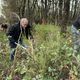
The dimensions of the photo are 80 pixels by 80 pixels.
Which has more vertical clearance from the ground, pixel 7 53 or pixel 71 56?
pixel 71 56

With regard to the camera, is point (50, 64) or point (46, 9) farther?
point (46, 9)

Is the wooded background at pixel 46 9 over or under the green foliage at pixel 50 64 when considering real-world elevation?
under

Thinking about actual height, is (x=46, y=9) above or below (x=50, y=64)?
below

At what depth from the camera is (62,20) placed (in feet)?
65.7

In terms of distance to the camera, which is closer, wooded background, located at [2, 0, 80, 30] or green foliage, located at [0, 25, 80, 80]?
green foliage, located at [0, 25, 80, 80]

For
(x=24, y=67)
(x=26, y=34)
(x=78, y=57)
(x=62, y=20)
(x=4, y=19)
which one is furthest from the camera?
(x=4, y=19)

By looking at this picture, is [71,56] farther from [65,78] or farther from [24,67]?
[24,67]

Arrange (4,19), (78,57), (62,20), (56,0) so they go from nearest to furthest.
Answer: (78,57) < (62,20) < (56,0) < (4,19)

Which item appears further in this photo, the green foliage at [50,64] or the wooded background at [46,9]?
the wooded background at [46,9]

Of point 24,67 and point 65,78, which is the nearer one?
Answer: point 65,78

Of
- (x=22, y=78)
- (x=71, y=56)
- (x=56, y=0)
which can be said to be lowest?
(x=56, y=0)

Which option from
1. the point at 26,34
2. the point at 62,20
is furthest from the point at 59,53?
the point at 62,20

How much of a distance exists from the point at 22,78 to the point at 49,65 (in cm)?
61

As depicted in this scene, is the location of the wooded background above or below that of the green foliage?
below
